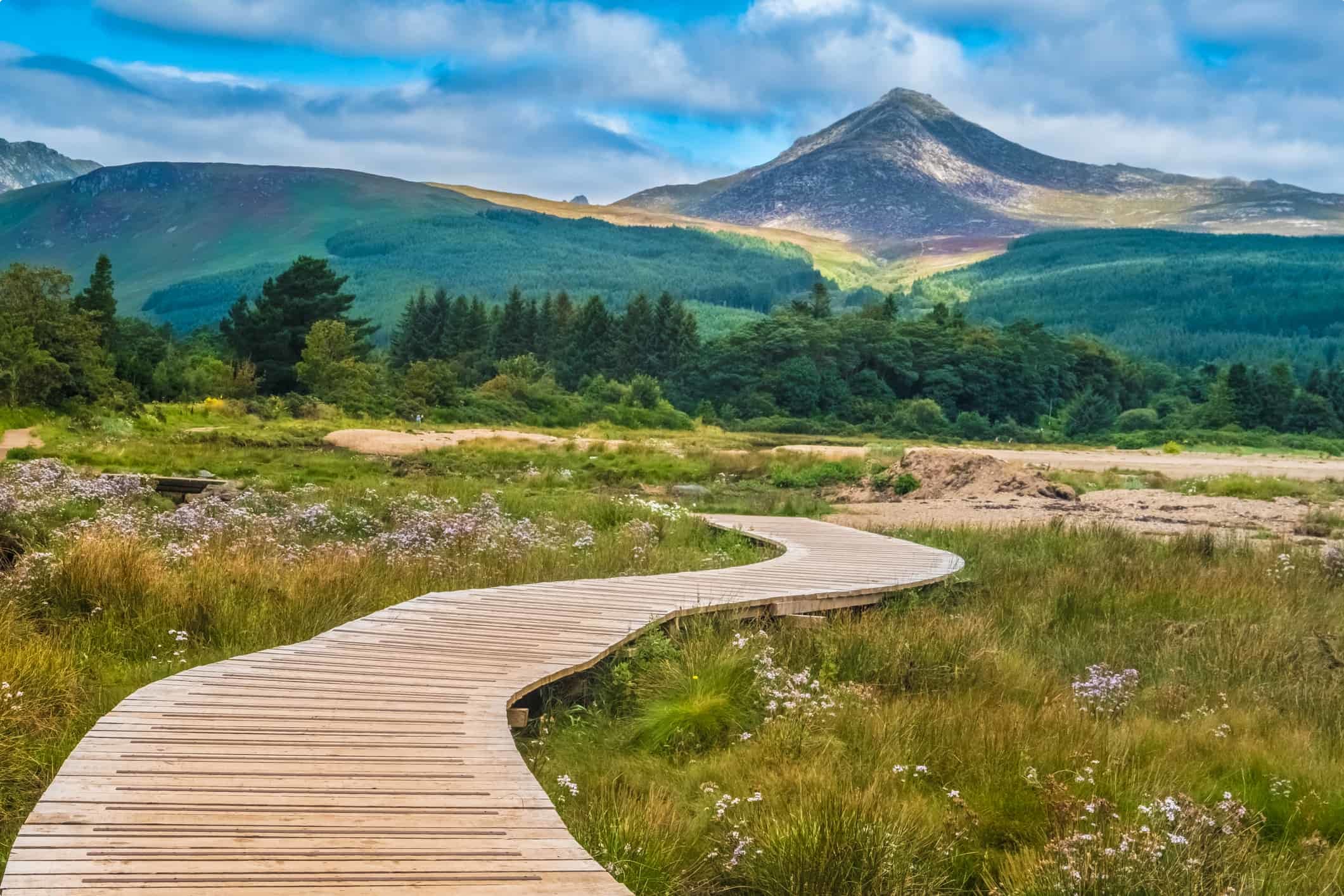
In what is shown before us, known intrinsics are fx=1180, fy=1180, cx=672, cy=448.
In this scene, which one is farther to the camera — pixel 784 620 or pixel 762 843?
pixel 784 620

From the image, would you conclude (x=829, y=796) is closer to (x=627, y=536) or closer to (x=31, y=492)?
(x=627, y=536)

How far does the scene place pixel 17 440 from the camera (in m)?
24.8

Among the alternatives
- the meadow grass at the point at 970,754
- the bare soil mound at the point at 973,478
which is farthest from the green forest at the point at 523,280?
the meadow grass at the point at 970,754

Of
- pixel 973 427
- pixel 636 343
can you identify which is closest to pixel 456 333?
pixel 636 343

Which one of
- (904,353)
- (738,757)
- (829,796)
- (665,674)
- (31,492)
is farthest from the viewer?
(904,353)

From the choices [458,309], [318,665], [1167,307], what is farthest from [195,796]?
[1167,307]

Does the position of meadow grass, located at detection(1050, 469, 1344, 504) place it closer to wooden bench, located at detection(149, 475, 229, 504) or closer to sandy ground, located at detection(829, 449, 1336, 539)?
sandy ground, located at detection(829, 449, 1336, 539)

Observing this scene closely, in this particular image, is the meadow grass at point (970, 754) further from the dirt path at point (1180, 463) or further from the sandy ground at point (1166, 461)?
the sandy ground at point (1166, 461)

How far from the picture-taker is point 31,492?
1221 cm

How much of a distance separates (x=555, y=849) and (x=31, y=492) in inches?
417

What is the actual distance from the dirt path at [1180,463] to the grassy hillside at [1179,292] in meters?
75.5

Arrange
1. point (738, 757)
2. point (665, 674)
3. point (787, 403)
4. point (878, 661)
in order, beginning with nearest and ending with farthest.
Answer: point (738, 757) < point (665, 674) < point (878, 661) < point (787, 403)

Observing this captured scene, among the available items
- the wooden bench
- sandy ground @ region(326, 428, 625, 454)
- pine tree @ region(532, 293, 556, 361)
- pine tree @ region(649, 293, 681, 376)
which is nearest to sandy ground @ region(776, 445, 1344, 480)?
sandy ground @ region(326, 428, 625, 454)

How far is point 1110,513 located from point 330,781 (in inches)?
685
